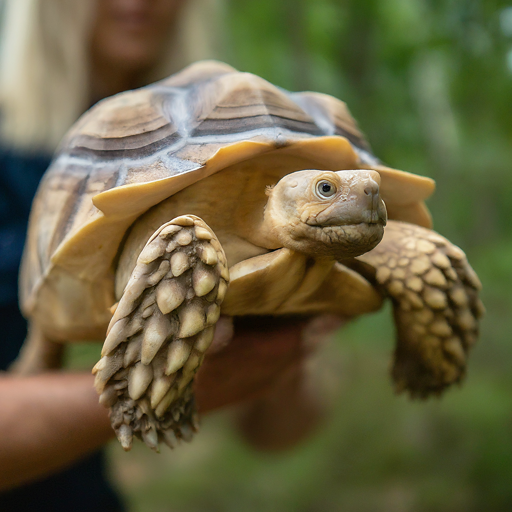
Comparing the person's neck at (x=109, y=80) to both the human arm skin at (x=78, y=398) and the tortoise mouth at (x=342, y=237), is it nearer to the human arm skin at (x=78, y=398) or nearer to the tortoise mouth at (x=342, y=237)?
the human arm skin at (x=78, y=398)

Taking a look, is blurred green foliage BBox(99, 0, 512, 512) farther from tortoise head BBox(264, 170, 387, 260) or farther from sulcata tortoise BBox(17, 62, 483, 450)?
tortoise head BBox(264, 170, 387, 260)

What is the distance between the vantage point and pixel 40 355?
125 cm

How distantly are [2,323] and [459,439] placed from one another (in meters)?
2.28

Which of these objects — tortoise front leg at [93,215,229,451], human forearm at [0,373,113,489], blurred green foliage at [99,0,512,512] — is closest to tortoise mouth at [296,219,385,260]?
tortoise front leg at [93,215,229,451]

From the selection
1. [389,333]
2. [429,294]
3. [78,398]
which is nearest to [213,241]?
[429,294]

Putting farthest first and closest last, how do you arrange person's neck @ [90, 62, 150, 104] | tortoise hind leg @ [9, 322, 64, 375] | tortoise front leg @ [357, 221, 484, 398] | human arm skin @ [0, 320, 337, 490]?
person's neck @ [90, 62, 150, 104] < tortoise hind leg @ [9, 322, 64, 375] < human arm skin @ [0, 320, 337, 490] < tortoise front leg @ [357, 221, 484, 398]

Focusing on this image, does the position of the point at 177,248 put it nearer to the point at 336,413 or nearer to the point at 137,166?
the point at 137,166

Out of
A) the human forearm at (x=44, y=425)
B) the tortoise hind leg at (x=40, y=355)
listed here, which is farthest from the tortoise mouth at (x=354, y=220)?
the tortoise hind leg at (x=40, y=355)

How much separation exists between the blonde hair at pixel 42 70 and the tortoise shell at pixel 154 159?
2.53 feet

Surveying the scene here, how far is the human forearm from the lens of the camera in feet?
3.27

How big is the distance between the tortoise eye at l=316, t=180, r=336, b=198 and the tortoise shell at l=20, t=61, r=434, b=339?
10 cm

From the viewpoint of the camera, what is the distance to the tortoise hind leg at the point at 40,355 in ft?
3.96

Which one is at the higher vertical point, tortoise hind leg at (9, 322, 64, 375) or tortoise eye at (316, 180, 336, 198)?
tortoise eye at (316, 180, 336, 198)

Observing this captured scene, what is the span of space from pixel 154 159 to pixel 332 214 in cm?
29
